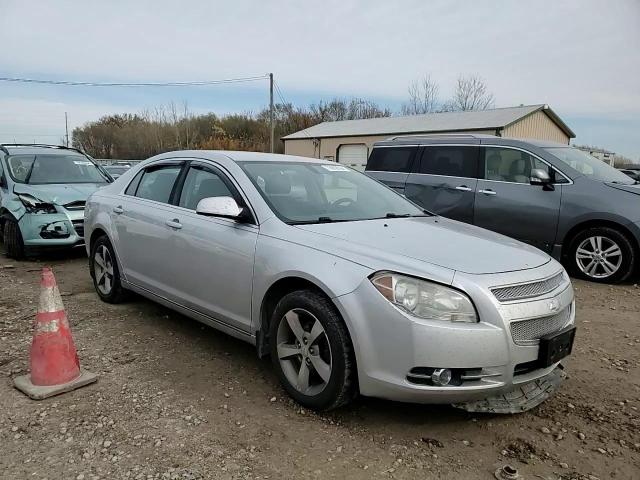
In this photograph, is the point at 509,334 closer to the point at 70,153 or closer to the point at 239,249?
the point at 239,249

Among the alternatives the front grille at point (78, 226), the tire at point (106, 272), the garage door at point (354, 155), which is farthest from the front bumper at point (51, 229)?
the garage door at point (354, 155)

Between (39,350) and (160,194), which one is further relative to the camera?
(160,194)

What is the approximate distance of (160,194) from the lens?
4457 mm

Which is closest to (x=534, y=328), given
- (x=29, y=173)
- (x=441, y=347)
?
(x=441, y=347)

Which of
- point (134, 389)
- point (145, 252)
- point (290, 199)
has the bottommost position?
point (134, 389)

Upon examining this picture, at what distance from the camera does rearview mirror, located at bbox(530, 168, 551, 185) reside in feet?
21.5

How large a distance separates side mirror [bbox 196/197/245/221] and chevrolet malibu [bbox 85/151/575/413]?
13 millimetres

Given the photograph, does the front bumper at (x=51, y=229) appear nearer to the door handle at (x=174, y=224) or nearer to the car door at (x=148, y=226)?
the car door at (x=148, y=226)

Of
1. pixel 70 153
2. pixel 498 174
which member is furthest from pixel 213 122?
pixel 498 174

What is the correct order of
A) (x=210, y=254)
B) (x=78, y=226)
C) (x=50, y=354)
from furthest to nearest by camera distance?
1. (x=78, y=226)
2. (x=210, y=254)
3. (x=50, y=354)

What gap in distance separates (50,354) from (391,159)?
6.12 m

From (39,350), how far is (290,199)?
6.27 ft

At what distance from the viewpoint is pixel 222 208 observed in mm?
3389

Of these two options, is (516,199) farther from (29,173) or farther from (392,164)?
(29,173)
